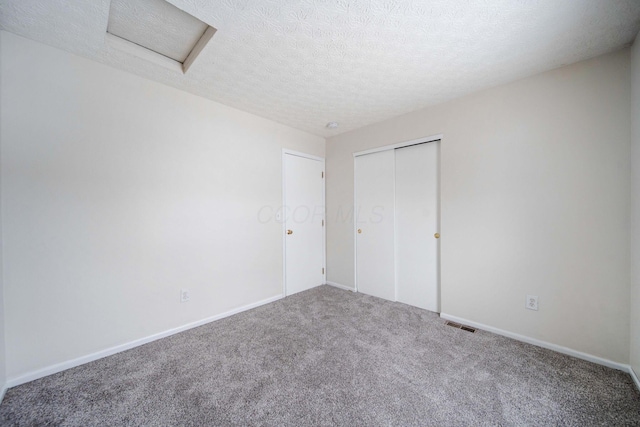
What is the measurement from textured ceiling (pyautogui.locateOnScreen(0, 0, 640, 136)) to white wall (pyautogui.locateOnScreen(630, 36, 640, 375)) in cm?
26

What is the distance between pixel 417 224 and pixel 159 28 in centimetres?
306

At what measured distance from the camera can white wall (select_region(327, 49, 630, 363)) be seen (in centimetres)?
181

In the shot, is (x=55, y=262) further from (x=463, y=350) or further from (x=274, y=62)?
(x=463, y=350)

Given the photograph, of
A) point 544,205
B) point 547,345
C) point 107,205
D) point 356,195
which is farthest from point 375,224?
point 107,205

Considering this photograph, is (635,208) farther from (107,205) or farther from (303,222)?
(107,205)

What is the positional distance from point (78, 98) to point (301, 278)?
3.04m

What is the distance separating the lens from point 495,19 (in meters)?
1.49

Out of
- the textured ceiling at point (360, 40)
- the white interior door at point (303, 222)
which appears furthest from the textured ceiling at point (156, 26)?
the white interior door at point (303, 222)

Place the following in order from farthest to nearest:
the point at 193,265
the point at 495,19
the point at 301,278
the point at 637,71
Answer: the point at 301,278, the point at 193,265, the point at 637,71, the point at 495,19

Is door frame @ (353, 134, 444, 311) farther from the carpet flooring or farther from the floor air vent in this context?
the carpet flooring

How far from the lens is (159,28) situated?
5.54ft

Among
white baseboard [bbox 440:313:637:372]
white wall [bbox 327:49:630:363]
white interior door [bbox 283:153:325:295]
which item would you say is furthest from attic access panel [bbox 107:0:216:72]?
white baseboard [bbox 440:313:637:372]

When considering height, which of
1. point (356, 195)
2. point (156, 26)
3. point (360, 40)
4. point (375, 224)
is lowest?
point (375, 224)

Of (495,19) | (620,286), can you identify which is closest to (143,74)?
(495,19)
